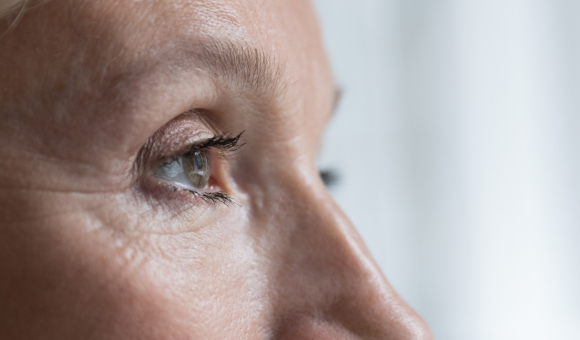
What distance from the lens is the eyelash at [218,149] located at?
1.65 ft

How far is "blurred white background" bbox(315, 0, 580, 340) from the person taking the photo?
182 centimetres

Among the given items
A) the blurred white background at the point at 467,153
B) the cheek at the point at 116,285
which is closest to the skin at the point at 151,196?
the cheek at the point at 116,285

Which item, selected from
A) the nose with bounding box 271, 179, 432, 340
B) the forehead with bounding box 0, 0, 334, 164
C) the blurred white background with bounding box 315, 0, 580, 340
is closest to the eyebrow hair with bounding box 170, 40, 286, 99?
the forehead with bounding box 0, 0, 334, 164

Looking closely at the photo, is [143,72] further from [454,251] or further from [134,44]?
[454,251]

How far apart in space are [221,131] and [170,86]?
0.10m

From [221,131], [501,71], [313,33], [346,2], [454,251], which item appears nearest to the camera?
[221,131]

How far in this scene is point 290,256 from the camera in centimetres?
53

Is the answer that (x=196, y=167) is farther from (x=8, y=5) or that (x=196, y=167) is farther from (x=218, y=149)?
(x=8, y=5)

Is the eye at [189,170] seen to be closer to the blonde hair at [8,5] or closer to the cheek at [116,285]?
the cheek at [116,285]

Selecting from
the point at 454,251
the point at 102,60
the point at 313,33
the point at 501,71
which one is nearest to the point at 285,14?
the point at 313,33

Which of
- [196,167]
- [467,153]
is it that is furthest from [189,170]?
[467,153]

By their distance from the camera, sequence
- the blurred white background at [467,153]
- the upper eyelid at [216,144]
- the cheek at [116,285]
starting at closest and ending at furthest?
the cheek at [116,285], the upper eyelid at [216,144], the blurred white background at [467,153]

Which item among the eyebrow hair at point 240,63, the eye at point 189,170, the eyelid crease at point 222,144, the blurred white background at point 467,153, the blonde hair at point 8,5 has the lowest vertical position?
the blonde hair at point 8,5

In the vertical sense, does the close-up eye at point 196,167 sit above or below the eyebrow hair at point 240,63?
below
